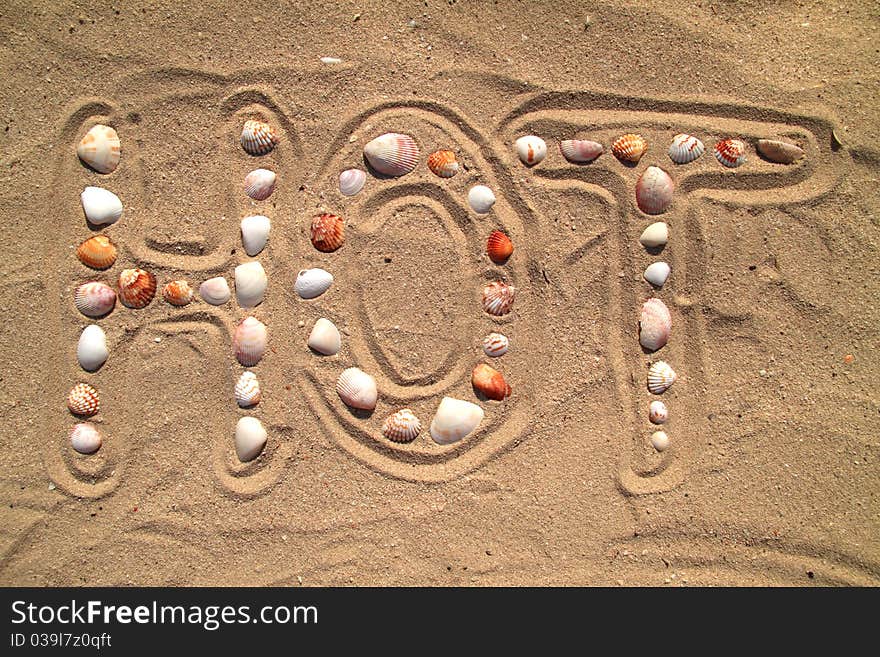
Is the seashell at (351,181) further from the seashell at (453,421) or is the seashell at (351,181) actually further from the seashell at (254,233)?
the seashell at (453,421)

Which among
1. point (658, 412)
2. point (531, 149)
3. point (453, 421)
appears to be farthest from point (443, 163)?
point (658, 412)

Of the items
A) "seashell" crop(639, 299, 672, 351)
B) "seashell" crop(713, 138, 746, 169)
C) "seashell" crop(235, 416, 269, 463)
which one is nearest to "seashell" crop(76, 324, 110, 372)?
"seashell" crop(235, 416, 269, 463)

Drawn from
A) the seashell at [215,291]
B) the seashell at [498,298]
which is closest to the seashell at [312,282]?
the seashell at [215,291]

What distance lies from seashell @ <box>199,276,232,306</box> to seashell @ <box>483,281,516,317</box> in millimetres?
1175

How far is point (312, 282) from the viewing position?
3.08 metres

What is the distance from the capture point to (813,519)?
3.08 metres

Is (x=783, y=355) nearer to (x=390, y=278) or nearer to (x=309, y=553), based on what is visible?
(x=390, y=278)

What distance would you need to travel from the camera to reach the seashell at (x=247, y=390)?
307 cm

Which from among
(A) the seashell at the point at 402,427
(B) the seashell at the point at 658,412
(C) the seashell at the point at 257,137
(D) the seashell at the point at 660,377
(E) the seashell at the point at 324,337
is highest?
(C) the seashell at the point at 257,137

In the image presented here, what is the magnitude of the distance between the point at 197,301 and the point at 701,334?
2.31m

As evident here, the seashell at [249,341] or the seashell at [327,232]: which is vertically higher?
the seashell at [327,232]

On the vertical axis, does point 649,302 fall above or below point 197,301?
below

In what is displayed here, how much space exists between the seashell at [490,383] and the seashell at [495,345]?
2.7 inches

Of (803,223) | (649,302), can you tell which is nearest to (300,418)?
(649,302)
